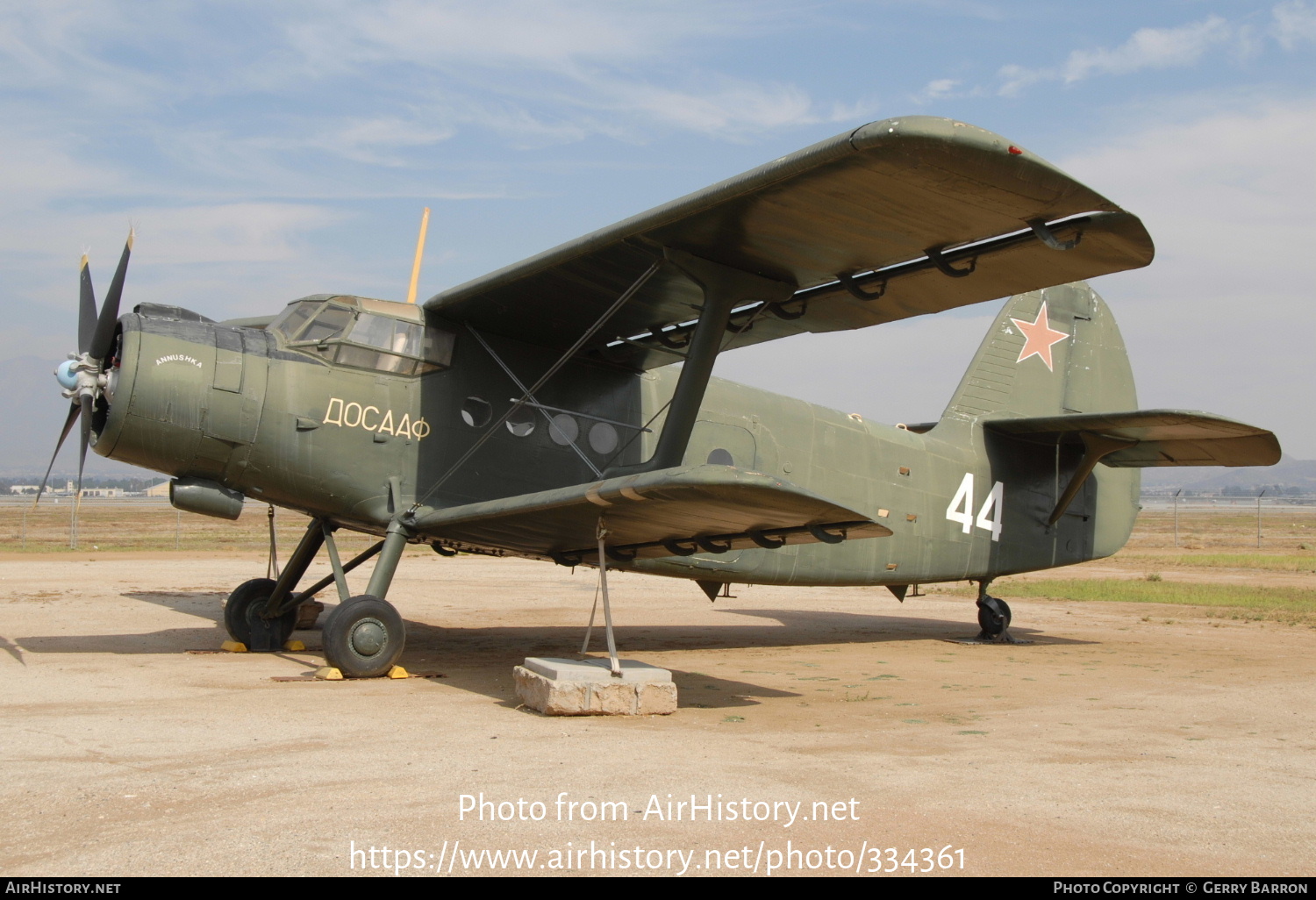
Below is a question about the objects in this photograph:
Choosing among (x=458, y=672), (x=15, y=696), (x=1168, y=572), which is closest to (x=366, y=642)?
(x=458, y=672)

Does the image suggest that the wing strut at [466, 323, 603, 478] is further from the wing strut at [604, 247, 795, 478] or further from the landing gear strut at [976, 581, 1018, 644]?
the landing gear strut at [976, 581, 1018, 644]

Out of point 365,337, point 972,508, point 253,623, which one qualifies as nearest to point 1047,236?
point 365,337

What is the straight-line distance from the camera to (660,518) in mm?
7664

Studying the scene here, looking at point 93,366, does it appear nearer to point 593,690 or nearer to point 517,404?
point 517,404

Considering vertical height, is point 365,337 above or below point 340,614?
above

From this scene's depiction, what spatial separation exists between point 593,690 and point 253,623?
16.6 ft

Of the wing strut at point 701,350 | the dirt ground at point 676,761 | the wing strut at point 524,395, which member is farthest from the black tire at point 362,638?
the wing strut at point 701,350

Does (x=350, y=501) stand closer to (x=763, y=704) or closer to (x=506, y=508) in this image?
(x=506, y=508)

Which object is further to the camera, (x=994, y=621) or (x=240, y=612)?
(x=994, y=621)

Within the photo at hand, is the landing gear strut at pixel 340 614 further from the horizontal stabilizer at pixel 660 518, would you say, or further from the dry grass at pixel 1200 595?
the dry grass at pixel 1200 595

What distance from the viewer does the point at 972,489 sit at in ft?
42.9

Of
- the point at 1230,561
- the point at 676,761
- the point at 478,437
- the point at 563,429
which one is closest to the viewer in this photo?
the point at 676,761

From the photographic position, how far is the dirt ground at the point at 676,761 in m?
3.92

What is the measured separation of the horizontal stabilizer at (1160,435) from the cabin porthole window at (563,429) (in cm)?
611
